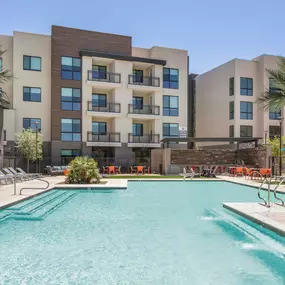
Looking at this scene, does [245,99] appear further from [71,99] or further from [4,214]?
[4,214]

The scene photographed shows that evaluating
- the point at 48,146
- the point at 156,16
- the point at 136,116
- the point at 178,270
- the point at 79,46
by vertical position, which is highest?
the point at 79,46

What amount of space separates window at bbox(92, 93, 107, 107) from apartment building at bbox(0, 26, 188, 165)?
9cm

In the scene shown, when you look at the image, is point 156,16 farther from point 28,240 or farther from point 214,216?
point 28,240

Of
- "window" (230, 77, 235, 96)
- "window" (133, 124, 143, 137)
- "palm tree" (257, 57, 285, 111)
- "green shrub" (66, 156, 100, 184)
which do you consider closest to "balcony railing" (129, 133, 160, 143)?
"window" (133, 124, 143, 137)

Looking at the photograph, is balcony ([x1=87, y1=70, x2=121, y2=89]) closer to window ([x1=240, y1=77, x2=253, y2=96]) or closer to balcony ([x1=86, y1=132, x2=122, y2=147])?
balcony ([x1=86, y1=132, x2=122, y2=147])

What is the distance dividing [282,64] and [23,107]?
67.0 ft

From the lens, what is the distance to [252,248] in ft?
21.2

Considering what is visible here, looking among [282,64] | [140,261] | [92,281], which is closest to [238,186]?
[282,64]

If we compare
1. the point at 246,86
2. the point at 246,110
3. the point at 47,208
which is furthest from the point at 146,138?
the point at 47,208

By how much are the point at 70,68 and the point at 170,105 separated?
10.1 metres

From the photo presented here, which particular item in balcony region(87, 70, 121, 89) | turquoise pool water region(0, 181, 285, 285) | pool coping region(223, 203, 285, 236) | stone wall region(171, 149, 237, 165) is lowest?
turquoise pool water region(0, 181, 285, 285)

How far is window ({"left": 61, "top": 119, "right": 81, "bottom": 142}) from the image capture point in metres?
28.4

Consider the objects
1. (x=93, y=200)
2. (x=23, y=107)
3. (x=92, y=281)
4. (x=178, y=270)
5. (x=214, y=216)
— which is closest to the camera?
(x=92, y=281)

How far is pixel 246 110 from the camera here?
34125mm
